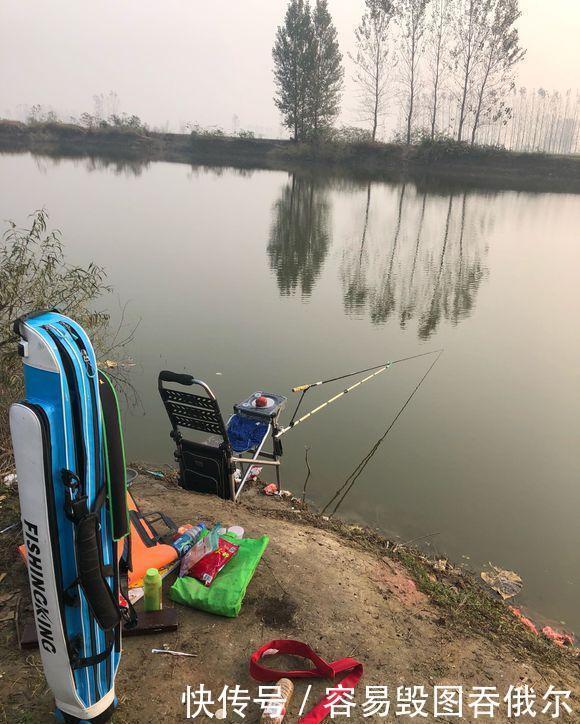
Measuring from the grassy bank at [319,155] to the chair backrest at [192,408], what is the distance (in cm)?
3040

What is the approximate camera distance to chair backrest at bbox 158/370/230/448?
331 cm

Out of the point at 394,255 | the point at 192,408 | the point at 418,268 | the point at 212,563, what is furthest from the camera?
the point at 394,255

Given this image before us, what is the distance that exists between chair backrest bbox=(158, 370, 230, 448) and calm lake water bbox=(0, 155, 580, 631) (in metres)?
0.78

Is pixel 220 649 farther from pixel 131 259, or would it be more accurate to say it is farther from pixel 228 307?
pixel 131 259

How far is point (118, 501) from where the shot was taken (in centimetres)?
177

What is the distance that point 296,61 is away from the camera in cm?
4281

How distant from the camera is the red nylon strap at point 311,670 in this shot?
7.10ft

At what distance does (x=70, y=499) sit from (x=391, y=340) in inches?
266

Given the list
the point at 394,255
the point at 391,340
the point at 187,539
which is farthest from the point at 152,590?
the point at 394,255

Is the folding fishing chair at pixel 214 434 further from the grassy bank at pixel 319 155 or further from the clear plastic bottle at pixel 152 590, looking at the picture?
the grassy bank at pixel 319 155

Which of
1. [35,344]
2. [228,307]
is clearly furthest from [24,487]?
[228,307]

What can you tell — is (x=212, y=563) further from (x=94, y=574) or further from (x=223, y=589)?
(x=94, y=574)

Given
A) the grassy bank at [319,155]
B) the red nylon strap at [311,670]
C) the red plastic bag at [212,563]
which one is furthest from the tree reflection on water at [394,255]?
the grassy bank at [319,155]

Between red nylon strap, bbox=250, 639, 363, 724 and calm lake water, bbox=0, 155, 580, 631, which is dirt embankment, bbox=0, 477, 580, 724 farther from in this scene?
calm lake water, bbox=0, 155, 580, 631
